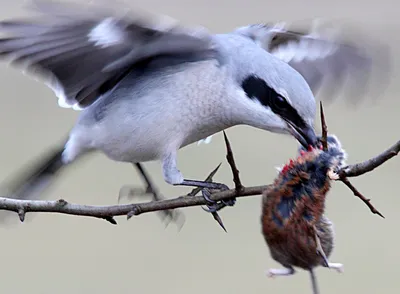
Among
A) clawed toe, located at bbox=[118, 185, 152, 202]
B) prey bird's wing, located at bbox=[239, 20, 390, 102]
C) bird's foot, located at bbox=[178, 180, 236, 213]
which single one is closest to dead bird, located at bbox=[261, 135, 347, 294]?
bird's foot, located at bbox=[178, 180, 236, 213]

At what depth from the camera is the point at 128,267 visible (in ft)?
17.3

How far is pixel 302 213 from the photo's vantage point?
1883mm

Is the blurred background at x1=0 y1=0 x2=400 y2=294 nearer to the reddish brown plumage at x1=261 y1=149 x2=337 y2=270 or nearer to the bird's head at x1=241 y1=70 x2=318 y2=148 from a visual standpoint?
the bird's head at x1=241 y1=70 x2=318 y2=148

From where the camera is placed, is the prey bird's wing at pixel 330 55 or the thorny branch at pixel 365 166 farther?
the prey bird's wing at pixel 330 55

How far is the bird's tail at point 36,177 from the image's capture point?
→ 306 cm

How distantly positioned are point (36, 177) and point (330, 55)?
1091mm

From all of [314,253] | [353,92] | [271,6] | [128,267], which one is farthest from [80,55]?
[271,6]

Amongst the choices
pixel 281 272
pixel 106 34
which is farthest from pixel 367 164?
pixel 106 34

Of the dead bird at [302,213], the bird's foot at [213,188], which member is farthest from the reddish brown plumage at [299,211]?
the bird's foot at [213,188]

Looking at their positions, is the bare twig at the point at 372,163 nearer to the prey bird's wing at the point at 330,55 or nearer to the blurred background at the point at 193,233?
the prey bird's wing at the point at 330,55

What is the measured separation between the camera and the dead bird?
179 centimetres

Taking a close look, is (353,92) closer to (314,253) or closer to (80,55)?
(80,55)

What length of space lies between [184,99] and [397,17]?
641 cm

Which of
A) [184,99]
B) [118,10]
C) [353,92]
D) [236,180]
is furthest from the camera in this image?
[353,92]
